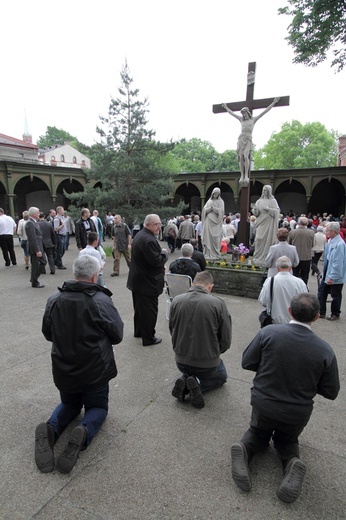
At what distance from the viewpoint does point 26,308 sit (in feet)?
19.9

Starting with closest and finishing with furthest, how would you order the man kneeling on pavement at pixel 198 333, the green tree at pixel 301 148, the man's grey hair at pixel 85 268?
the man's grey hair at pixel 85 268 < the man kneeling on pavement at pixel 198 333 < the green tree at pixel 301 148

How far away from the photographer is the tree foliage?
5697cm

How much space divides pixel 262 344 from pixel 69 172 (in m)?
20.4

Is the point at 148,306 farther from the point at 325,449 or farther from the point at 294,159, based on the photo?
the point at 294,159

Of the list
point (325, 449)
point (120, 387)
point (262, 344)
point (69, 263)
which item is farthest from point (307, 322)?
point (69, 263)

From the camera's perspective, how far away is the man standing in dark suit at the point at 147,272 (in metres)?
4.19

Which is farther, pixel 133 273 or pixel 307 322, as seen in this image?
pixel 133 273

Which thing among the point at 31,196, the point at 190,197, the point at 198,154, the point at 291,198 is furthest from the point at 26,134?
the point at 291,198

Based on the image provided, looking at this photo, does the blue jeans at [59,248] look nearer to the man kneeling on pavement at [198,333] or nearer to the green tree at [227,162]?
the man kneeling on pavement at [198,333]

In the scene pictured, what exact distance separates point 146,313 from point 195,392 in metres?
1.56

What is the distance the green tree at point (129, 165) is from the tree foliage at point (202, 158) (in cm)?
4418

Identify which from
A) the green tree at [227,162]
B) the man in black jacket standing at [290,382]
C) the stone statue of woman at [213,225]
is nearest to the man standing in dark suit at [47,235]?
the stone statue of woman at [213,225]

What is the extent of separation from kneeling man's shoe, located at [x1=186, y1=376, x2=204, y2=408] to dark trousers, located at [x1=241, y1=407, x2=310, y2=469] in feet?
2.33

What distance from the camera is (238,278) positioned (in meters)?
7.25
